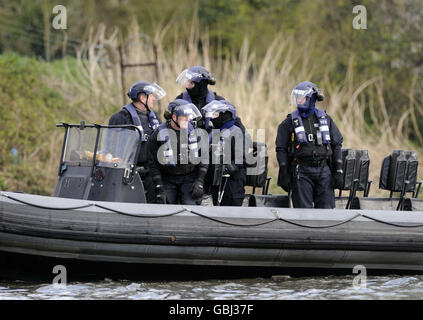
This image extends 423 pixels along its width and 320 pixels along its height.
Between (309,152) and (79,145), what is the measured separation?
2397 millimetres

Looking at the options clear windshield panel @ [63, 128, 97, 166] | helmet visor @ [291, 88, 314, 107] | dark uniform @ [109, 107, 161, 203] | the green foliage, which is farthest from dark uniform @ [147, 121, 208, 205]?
the green foliage

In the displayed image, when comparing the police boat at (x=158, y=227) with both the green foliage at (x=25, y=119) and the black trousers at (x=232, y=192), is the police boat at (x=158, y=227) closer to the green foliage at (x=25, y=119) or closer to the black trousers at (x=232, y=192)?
the black trousers at (x=232, y=192)

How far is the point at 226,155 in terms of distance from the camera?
8.93 m

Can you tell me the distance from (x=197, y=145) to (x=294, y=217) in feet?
4.04

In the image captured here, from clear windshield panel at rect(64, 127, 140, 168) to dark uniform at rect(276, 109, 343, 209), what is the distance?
1635mm

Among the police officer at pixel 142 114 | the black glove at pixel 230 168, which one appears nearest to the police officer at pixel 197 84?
the police officer at pixel 142 114

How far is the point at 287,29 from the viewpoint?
70.6ft

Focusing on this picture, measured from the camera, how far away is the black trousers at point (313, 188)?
9.06m

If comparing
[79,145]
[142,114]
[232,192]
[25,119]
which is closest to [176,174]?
[232,192]

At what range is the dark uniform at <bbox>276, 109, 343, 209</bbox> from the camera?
9.03 meters

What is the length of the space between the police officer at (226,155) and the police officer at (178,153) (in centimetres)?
25

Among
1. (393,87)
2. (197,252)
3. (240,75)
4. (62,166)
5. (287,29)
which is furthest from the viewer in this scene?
(287,29)
